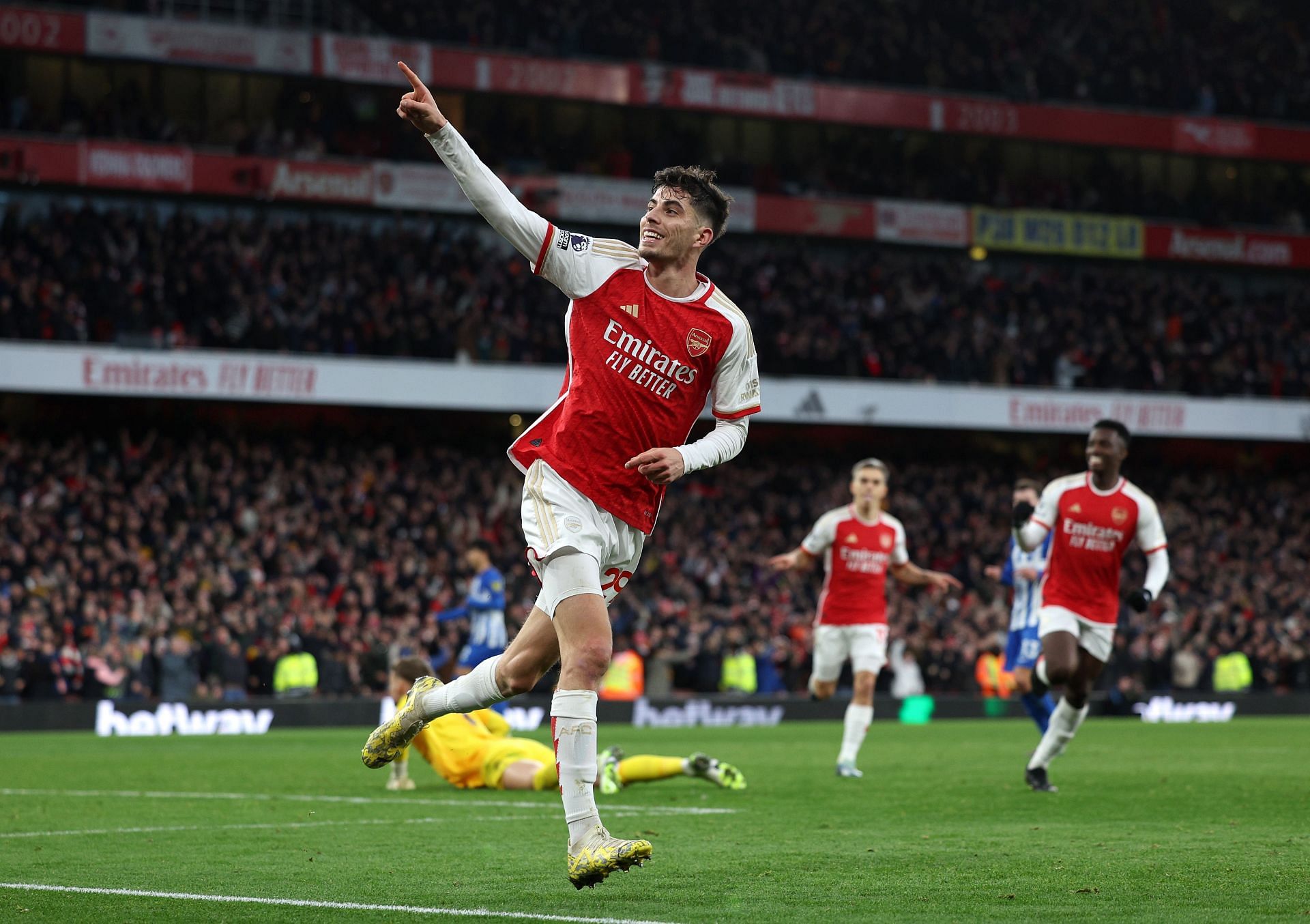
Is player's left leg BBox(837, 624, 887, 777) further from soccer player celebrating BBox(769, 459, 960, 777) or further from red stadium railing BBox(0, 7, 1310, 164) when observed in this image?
red stadium railing BBox(0, 7, 1310, 164)

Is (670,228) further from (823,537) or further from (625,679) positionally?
(625,679)

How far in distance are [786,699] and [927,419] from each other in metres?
11.8

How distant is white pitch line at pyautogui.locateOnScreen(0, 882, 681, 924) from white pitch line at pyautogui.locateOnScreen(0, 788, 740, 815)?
4.28 m

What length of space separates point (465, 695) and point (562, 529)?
91cm

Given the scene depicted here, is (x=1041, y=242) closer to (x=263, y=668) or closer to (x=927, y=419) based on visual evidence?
(x=927, y=419)

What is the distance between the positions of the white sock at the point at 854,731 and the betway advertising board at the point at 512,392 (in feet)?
69.4

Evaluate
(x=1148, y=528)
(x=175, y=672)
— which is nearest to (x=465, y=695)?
(x=1148, y=528)

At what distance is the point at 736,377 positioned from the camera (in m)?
7.21

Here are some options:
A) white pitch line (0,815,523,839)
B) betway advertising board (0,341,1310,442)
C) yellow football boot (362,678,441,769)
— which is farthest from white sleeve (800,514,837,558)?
betway advertising board (0,341,1310,442)

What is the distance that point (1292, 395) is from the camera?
4331 cm

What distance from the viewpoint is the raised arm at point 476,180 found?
6.66 meters

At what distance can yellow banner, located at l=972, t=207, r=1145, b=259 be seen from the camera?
44.1m

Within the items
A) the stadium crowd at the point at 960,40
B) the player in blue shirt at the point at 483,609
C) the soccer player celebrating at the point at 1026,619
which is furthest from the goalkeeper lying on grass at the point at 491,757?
the stadium crowd at the point at 960,40

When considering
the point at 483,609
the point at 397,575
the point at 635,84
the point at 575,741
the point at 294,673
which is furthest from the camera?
the point at 635,84
